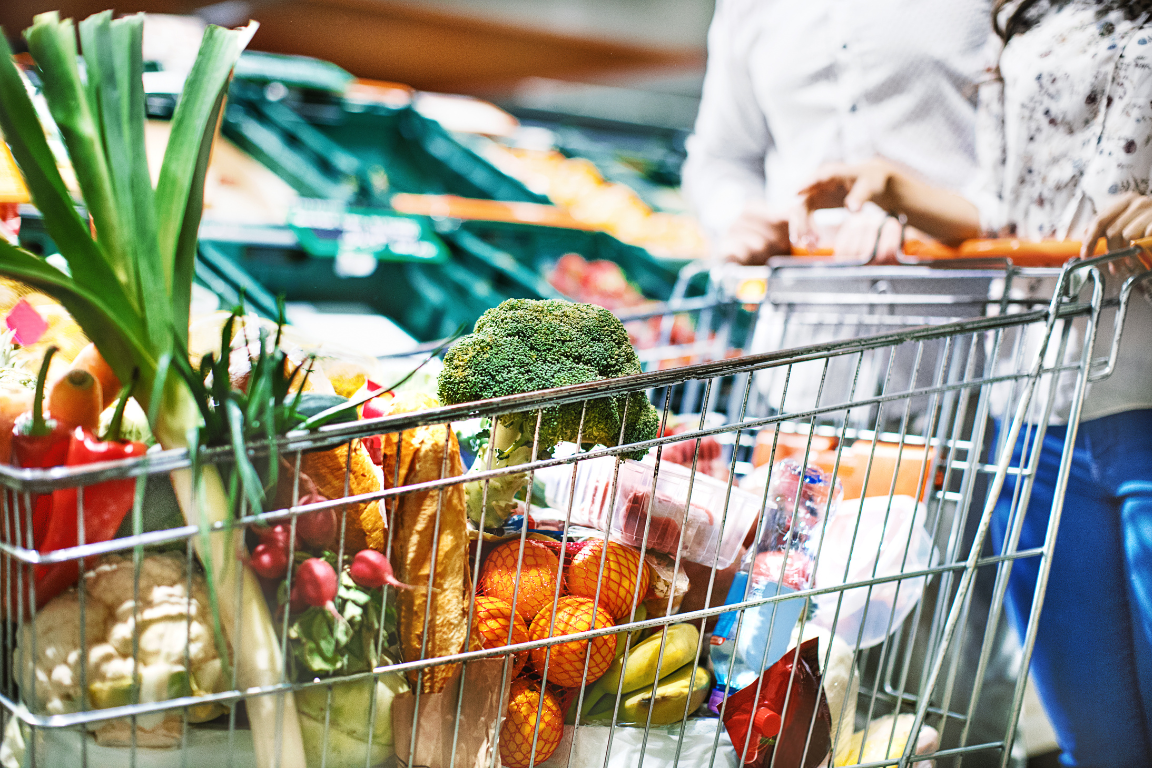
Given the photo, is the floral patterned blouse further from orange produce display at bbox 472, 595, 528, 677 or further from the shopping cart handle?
orange produce display at bbox 472, 595, 528, 677

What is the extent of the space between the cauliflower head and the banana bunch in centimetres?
43

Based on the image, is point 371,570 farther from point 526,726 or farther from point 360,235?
point 360,235

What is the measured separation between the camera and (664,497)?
1042 mm

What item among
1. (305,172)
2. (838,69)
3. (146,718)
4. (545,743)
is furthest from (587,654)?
(305,172)

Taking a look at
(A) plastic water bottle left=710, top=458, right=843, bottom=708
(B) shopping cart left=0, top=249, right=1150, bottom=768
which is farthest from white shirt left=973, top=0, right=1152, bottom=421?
(A) plastic water bottle left=710, top=458, right=843, bottom=708

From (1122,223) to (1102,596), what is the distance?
0.60 meters

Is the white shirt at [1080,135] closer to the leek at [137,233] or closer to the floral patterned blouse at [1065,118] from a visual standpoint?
the floral patterned blouse at [1065,118]

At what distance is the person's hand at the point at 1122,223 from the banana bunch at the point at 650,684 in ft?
2.85

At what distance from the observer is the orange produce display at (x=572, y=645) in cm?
95

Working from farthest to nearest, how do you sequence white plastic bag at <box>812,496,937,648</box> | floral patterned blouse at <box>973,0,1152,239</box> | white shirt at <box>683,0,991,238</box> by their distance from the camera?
white shirt at <box>683,0,991,238</box> < floral patterned blouse at <box>973,0,1152,239</box> < white plastic bag at <box>812,496,937,648</box>

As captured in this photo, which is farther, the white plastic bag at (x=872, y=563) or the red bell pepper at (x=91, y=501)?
the white plastic bag at (x=872, y=563)

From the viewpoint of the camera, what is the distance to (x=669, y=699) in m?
1.03

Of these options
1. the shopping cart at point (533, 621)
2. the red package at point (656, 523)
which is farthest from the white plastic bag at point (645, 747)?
the red package at point (656, 523)

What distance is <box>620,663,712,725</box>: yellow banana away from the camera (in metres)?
1.01
